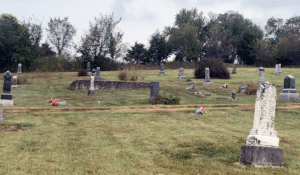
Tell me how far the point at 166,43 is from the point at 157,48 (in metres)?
3.01

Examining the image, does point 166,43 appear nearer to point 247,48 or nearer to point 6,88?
point 247,48

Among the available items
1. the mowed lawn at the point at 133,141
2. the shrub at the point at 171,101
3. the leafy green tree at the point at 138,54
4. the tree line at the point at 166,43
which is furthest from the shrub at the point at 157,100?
the leafy green tree at the point at 138,54

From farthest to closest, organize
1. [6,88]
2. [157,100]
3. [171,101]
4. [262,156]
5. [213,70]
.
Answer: [213,70]
[157,100]
[171,101]
[6,88]
[262,156]

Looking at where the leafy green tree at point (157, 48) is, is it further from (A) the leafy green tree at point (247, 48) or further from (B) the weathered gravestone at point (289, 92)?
(B) the weathered gravestone at point (289, 92)

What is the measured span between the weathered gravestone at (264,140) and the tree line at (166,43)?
3706 cm

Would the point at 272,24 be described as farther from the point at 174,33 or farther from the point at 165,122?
the point at 165,122

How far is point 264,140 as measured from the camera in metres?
5.84

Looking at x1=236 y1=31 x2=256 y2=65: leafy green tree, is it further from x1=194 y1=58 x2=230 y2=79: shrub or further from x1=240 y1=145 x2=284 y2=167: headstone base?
x1=240 y1=145 x2=284 y2=167: headstone base

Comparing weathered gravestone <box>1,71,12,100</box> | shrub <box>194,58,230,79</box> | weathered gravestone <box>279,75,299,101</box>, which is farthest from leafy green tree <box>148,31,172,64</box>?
weathered gravestone <box>1,71,12,100</box>

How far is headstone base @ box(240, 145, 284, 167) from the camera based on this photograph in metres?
5.77

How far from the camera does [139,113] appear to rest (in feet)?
39.9

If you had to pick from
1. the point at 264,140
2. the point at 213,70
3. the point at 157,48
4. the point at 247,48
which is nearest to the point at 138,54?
the point at 157,48

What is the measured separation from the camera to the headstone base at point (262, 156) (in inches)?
227

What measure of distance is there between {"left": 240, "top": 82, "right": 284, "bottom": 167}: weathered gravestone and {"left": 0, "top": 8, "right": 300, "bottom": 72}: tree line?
1459 inches
